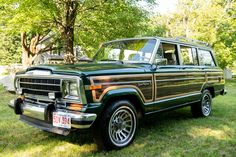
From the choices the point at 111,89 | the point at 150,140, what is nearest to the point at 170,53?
the point at 150,140

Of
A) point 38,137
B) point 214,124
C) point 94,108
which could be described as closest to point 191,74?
point 214,124

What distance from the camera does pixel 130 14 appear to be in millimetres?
9555

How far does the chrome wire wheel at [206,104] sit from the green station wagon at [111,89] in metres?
0.76

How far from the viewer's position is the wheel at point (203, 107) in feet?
22.0

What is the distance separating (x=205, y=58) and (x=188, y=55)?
0.97 meters

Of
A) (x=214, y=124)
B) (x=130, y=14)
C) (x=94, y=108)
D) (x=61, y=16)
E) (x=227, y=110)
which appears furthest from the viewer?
(x=61, y=16)

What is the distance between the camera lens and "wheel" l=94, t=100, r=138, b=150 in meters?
4.04

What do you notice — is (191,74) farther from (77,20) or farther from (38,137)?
(77,20)

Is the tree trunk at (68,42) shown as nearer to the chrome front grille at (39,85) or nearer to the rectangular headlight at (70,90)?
the chrome front grille at (39,85)

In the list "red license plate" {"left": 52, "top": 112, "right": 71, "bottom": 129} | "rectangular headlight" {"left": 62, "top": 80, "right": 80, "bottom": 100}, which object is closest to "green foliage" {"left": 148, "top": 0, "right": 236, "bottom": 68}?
"rectangular headlight" {"left": 62, "top": 80, "right": 80, "bottom": 100}

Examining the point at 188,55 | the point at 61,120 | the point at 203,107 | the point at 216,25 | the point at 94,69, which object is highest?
the point at 216,25

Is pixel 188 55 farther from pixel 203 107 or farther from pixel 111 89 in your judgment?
pixel 111 89

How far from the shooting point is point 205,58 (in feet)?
23.4

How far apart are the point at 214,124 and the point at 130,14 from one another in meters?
5.06
